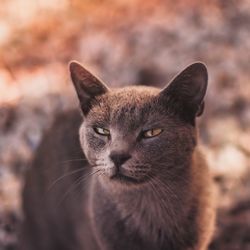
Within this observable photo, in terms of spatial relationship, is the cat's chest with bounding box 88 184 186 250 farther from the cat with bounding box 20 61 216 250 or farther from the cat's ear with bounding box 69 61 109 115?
the cat's ear with bounding box 69 61 109 115

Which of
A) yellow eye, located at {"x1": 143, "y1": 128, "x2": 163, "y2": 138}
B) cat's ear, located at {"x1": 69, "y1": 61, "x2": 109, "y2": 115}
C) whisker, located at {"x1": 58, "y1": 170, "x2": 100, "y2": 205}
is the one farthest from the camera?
whisker, located at {"x1": 58, "y1": 170, "x2": 100, "y2": 205}

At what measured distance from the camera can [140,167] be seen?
2107 millimetres

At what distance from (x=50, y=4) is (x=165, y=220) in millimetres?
2854

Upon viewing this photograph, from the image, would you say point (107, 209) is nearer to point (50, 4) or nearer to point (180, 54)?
point (180, 54)

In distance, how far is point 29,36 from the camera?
14.7 feet

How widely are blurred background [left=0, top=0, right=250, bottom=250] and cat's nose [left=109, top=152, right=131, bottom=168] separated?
1.18 m

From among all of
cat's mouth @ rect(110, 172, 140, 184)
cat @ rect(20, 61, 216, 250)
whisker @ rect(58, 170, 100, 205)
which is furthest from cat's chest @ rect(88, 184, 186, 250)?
cat's mouth @ rect(110, 172, 140, 184)

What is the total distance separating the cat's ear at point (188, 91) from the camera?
2199 millimetres

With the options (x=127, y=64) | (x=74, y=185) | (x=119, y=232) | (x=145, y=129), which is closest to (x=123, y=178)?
(x=145, y=129)

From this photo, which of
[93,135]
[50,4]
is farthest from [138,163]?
[50,4]

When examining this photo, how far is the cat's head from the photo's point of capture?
2.11 metres

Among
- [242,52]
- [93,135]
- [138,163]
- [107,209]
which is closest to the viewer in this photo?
[138,163]

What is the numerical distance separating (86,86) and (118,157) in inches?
17.0

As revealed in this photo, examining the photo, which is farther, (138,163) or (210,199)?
(210,199)
